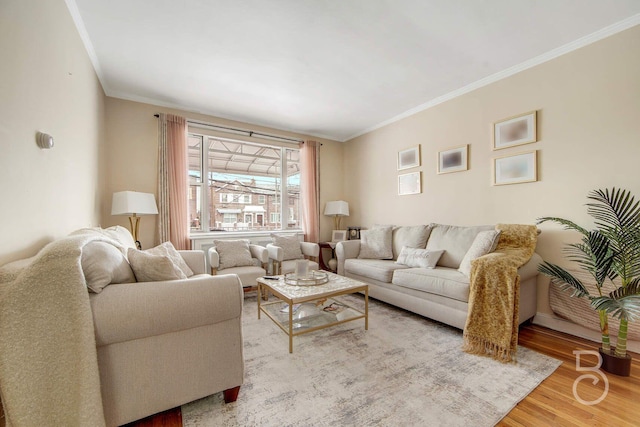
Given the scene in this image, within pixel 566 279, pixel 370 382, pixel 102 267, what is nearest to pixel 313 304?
pixel 370 382

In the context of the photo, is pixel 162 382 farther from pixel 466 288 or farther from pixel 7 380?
pixel 466 288

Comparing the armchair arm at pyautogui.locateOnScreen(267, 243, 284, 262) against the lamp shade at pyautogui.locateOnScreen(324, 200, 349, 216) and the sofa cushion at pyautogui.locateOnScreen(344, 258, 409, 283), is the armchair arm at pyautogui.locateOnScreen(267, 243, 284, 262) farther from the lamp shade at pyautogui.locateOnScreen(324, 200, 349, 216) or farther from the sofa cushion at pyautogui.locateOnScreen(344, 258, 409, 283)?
the lamp shade at pyautogui.locateOnScreen(324, 200, 349, 216)

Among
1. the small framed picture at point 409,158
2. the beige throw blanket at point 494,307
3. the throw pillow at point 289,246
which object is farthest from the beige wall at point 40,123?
the small framed picture at point 409,158

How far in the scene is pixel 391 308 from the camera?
3.12 meters

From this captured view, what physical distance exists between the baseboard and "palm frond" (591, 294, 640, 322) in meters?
0.68

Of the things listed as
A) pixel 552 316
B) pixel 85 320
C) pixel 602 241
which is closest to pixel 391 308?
pixel 552 316

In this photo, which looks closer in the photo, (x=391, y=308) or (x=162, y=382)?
(x=162, y=382)

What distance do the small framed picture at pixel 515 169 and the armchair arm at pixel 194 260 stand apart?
11.4 ft

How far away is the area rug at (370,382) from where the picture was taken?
1.44 metres

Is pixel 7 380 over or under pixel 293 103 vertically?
under

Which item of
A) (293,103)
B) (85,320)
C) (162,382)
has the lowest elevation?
(162,382)

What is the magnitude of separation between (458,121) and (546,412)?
10.2 feet

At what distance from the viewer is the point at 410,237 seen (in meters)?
3.55

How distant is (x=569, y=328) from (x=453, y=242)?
4.07 ft
